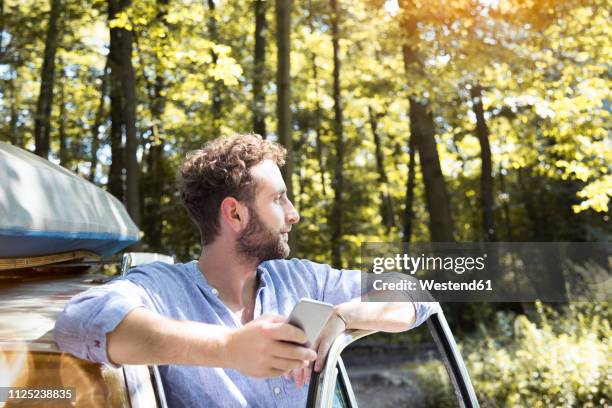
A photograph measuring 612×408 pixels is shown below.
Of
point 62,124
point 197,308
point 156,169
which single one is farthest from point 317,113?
point 197,308

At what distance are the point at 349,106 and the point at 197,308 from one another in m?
20.6

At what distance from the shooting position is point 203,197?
2.76m

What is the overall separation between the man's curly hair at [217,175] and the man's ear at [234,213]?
0.8 inches

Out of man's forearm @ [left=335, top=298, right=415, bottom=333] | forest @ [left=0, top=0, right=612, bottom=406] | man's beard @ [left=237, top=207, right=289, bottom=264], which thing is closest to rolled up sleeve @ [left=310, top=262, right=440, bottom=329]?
man's forearm @ [left=335, top=298, right=415, bottom=333]

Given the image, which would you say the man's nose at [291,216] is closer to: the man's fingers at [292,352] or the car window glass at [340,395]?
the car window glass at [340,395]

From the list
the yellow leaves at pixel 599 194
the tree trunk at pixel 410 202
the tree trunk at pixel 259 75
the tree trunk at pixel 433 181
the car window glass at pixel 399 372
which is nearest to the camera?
the yellow leaves at pixel 599 194

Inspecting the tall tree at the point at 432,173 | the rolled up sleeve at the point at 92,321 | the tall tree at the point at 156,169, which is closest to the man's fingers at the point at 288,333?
the rolled up sleeve at the point at 92,321

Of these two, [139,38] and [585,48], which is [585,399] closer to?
[585,48]

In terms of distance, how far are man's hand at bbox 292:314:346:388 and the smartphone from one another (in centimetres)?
Answer: 26

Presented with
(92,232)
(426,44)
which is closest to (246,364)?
(92,232)

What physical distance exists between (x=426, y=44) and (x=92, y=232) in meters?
9.62

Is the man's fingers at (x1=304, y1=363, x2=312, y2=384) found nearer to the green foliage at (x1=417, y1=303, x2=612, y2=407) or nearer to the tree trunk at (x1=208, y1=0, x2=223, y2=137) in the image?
the green foliage at (x1=417, y1=303, x2=612, y2=407)

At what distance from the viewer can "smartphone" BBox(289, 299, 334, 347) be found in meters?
1.60

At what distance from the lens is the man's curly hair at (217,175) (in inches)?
105
